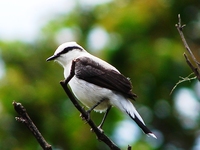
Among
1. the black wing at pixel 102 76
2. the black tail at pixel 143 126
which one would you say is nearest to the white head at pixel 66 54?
the black wing at pixel 102 76

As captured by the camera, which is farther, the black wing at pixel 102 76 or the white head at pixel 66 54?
the white head at pixel 66 54

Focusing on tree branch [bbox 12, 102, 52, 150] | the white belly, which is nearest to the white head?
the white belly

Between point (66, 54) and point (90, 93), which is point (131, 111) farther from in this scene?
point (66, 54)

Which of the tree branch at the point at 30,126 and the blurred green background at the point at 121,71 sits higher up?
the tree branch at the point at 30,126

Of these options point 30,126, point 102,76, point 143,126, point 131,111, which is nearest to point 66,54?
point 102,76

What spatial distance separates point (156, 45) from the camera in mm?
7000

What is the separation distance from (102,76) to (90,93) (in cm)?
18

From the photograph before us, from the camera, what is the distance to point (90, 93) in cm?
415

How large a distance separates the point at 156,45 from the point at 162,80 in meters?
0.43

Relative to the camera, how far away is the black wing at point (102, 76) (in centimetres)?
407

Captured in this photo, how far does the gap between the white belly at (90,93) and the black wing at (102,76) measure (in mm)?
36

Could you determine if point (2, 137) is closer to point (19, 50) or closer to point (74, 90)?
point (19, 50)

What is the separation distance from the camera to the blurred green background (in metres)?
6.89

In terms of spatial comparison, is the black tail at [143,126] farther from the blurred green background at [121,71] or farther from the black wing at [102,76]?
the blurred green background at [121,71]
